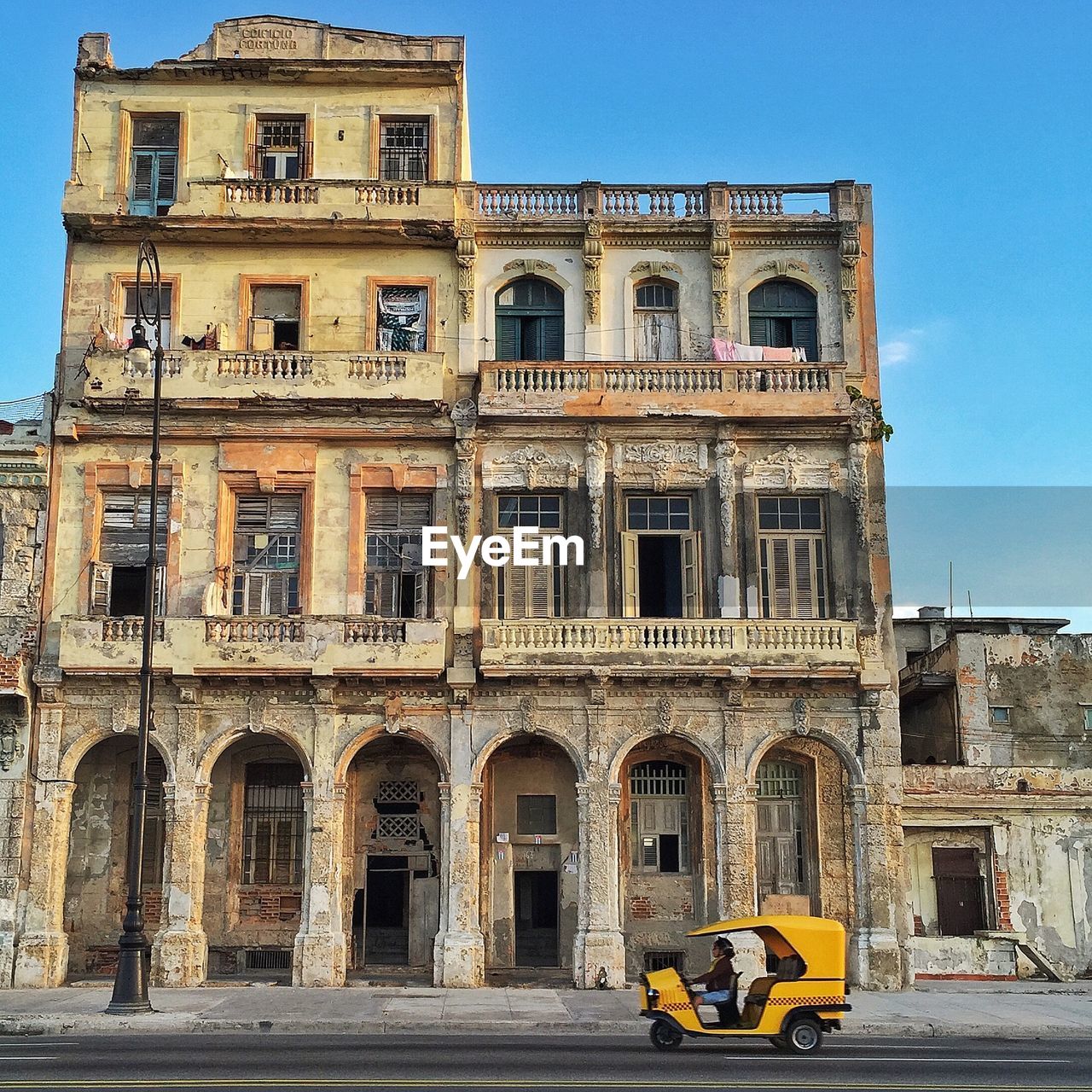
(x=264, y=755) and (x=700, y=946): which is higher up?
(x=264, y=755)

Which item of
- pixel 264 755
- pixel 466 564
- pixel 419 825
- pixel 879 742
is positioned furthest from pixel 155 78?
pixel 879 742

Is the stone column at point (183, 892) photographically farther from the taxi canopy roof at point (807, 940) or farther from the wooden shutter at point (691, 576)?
the taxi canopy roof at point (807, 940)

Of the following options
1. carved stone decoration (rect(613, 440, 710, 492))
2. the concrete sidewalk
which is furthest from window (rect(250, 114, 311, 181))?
the concrete sidewalk

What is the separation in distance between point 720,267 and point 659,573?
6711 mm

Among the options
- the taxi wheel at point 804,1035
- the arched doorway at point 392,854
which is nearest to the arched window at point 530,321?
the arched doorway at point 392,854

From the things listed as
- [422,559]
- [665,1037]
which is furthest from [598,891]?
[665,1037]

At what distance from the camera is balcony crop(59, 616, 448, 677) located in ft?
87.4

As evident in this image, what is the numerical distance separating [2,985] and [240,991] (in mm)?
4657

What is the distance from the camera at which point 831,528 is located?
28.2 m

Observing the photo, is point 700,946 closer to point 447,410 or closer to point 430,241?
point 447,410

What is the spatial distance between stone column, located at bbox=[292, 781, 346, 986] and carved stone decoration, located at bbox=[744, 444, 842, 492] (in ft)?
34.2

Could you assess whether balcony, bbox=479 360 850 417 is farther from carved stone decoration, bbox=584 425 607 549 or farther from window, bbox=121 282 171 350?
window, bbox=121 282 171 350

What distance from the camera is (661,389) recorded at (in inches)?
1117

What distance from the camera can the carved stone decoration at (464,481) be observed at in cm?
2795
